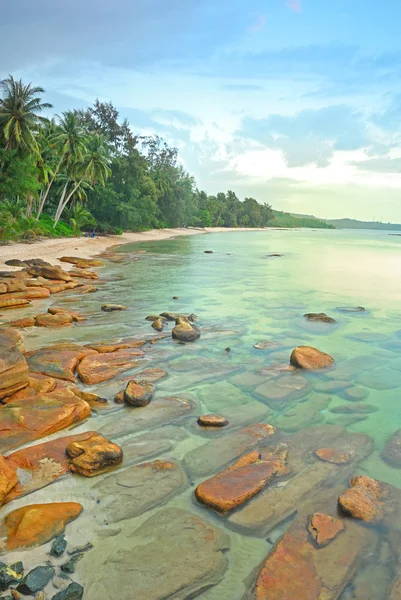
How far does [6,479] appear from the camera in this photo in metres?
4.16

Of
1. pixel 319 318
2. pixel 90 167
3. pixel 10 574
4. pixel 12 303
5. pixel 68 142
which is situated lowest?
pixel 12 303

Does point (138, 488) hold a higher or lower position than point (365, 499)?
lower

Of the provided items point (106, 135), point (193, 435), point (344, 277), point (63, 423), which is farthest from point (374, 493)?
point (106, 135)

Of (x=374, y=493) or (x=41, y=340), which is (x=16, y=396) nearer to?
(x=41, y=340)

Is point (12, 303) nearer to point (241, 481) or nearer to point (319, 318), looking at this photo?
point (319, 318)

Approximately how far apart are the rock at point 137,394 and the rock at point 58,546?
9.37ft

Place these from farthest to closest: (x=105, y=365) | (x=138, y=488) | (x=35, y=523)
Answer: (x=105, y=365), (x=138, y=488), (x=35, y=523)

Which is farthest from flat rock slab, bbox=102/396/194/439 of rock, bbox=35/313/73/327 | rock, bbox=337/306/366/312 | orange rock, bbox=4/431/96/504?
rock, bbox=337/306/366/312

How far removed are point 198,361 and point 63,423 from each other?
382cm

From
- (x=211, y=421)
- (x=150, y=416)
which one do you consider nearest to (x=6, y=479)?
(x=150, y=416)

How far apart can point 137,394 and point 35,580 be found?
3496 mm

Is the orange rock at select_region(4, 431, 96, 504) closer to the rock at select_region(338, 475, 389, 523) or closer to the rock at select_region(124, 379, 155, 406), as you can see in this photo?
the rock at select_region(124, 379, 155, 406)

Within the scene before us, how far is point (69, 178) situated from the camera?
4706 cm

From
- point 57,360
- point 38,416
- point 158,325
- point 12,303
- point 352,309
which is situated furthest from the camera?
point 352,309
